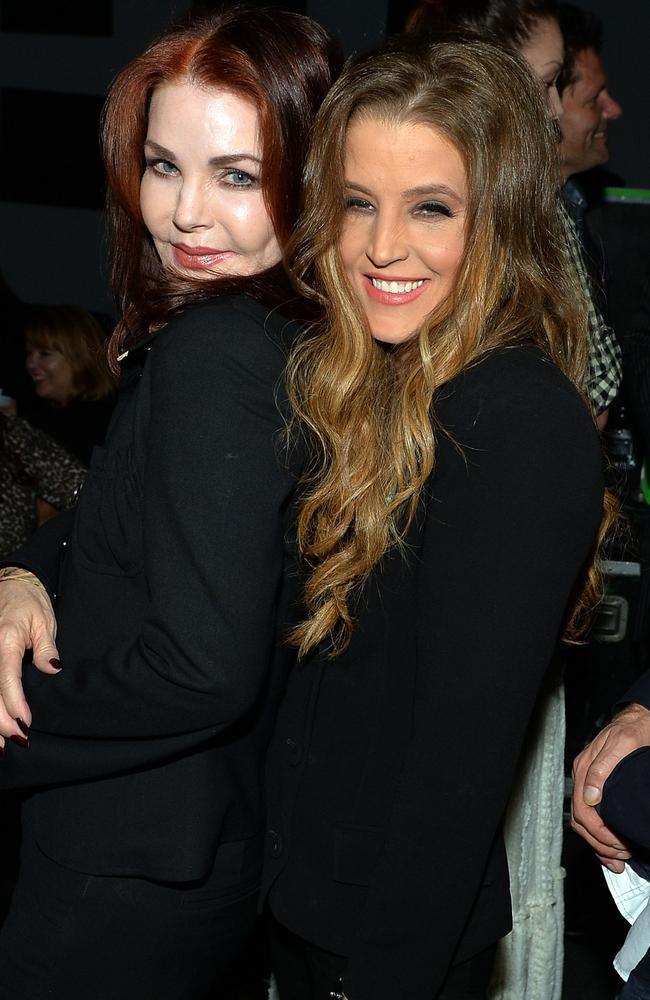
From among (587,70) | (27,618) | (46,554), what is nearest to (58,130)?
(587,70)

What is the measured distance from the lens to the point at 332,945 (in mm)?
1356

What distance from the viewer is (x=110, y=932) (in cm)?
138

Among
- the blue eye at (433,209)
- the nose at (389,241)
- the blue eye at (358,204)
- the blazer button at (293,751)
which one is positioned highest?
the blue eye at (433,209)

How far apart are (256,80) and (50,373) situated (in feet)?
11.5

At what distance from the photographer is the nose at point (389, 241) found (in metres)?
1.38

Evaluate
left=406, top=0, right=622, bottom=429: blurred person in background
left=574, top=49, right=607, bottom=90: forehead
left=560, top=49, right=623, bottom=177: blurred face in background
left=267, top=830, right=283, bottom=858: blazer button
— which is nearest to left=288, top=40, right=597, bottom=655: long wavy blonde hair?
left=267, top=830, right=283, bottom=858: blazer button

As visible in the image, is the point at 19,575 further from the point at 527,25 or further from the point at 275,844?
the point at 527,25

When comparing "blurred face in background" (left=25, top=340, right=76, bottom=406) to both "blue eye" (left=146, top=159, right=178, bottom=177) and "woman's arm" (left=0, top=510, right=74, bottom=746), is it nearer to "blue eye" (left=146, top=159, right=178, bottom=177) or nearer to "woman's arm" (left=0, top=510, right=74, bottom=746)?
"woman's arm" (left=0, top=510, right=74, bottom=746)

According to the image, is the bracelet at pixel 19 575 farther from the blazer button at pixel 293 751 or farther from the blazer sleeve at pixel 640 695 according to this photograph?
the blazer sleeve at pixel 640 695

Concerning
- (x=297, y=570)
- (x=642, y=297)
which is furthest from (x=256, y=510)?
(x=642, y=297)

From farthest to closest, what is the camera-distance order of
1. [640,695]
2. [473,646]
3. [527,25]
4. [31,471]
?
[31,471]
[527,25]
[640,695]
[473,646]

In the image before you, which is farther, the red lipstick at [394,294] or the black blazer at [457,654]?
the red lipstick at [394,294]

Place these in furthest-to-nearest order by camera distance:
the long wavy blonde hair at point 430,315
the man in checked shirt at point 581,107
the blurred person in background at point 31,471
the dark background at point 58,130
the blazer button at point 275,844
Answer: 1. the dark background at point 58,130
2. the blurred person in background at point 31,471
3. the man in checked shirt at point 581,107
4. the blazer button at point 275,844
5. the long wavy blonde hair at point 430,315

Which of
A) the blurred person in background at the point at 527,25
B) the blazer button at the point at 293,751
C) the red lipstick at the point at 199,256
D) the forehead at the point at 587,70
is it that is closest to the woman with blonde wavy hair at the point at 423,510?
the blazer button at the point at 293,751
